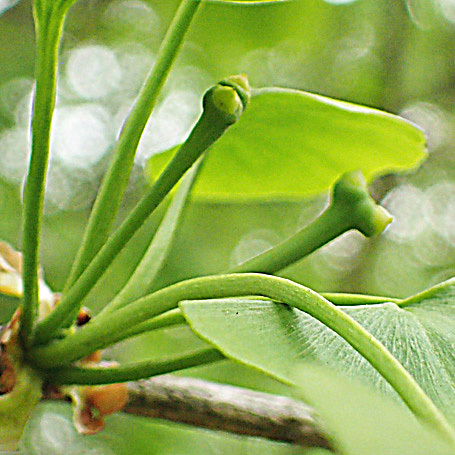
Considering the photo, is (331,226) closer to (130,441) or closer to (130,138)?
(130,138)

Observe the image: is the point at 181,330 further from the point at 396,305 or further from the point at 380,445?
the point at 380,445

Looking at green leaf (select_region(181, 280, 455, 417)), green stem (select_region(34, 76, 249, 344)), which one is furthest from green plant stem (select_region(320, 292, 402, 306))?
green stem (select_region(34, 76, 249, 344))

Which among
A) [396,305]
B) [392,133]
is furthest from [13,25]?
[396,305]

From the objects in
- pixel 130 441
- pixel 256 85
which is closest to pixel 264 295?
pixel 130 441

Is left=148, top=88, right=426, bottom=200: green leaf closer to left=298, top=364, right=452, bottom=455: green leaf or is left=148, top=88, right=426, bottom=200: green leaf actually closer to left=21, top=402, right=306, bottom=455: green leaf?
left=298, top=364, right=452, bottom=455: green leaf

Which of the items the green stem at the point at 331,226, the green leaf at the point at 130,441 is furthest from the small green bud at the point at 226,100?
the green leaf at the point at 130,441
